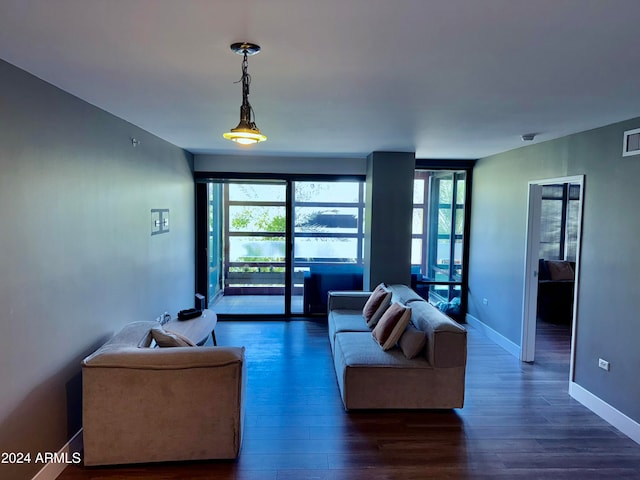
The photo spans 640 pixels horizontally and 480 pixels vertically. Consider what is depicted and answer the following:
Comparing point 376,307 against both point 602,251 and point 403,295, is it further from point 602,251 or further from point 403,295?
point 602,251

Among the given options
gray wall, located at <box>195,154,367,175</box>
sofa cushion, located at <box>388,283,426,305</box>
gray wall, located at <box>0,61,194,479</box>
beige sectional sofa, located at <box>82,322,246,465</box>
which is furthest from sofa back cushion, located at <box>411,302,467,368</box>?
gray wall, located at <box>195,154,367,175</box>

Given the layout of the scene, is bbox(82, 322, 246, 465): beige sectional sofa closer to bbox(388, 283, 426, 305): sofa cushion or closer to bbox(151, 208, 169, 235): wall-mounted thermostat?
bbox(151, 208, 169, 235): wall-mounted thermostat

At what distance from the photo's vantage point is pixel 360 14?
1.62 metres

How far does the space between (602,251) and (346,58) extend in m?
3.02

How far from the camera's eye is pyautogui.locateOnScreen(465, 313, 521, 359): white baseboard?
5.16 meters

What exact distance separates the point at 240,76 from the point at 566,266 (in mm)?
6857

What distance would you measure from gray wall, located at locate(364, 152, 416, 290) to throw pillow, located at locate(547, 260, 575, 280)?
3022 mm

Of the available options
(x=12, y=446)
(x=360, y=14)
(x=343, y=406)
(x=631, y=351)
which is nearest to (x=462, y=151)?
(x=631, y=351)

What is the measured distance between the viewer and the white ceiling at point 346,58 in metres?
A: 1.61

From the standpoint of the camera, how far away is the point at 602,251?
369 cm

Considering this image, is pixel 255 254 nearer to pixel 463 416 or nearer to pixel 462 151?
pixel 462 151

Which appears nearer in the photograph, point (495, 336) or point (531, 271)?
point (531, 271)

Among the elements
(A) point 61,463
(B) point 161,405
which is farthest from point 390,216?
(A) point 61,463

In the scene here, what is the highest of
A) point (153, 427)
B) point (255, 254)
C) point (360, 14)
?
point (360, 14)
